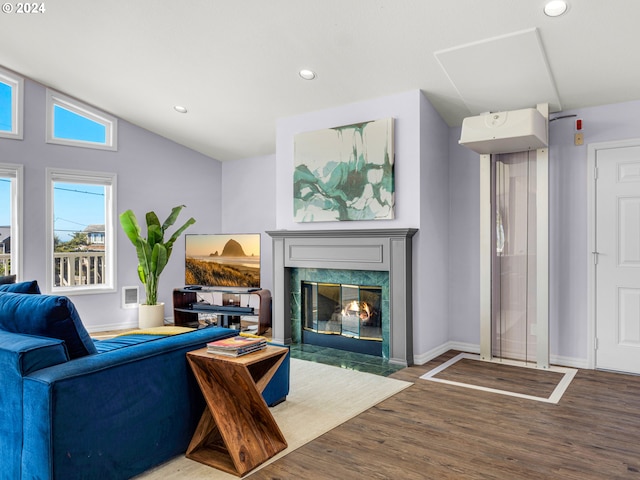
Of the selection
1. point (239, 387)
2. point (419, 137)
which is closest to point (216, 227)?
point (419, 137)

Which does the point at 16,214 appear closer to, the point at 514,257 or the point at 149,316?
the point at 149,316

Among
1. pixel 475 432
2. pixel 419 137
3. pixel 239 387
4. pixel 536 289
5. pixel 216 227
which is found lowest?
pixel 475 432

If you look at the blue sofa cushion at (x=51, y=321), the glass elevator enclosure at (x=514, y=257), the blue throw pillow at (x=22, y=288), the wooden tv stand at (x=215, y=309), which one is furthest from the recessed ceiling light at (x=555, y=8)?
the wooden tv stand at (x=215, y=309)

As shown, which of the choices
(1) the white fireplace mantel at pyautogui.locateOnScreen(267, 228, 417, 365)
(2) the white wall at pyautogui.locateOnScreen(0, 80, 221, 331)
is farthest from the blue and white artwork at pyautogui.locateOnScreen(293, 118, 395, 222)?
(2) the white wall at pyautogui.locateOnScreen(0, 80, 221, 331)

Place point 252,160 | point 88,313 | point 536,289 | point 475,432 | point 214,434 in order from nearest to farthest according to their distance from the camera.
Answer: point 214,434, point 475,432, point 536,289, point 88,313, point 252,160

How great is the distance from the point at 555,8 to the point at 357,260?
2.53 metres

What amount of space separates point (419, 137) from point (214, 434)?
2.99 metres

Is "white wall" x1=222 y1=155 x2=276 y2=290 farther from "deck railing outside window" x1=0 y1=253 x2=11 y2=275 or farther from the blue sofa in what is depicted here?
the blue sofa

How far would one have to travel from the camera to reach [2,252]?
5426 mm

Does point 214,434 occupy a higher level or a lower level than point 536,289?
lower

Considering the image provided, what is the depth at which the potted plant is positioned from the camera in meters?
5.83

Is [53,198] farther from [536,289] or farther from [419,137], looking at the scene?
[536,289]

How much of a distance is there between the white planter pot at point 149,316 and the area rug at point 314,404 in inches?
95.7

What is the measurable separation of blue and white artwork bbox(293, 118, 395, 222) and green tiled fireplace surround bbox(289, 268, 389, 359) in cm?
54
